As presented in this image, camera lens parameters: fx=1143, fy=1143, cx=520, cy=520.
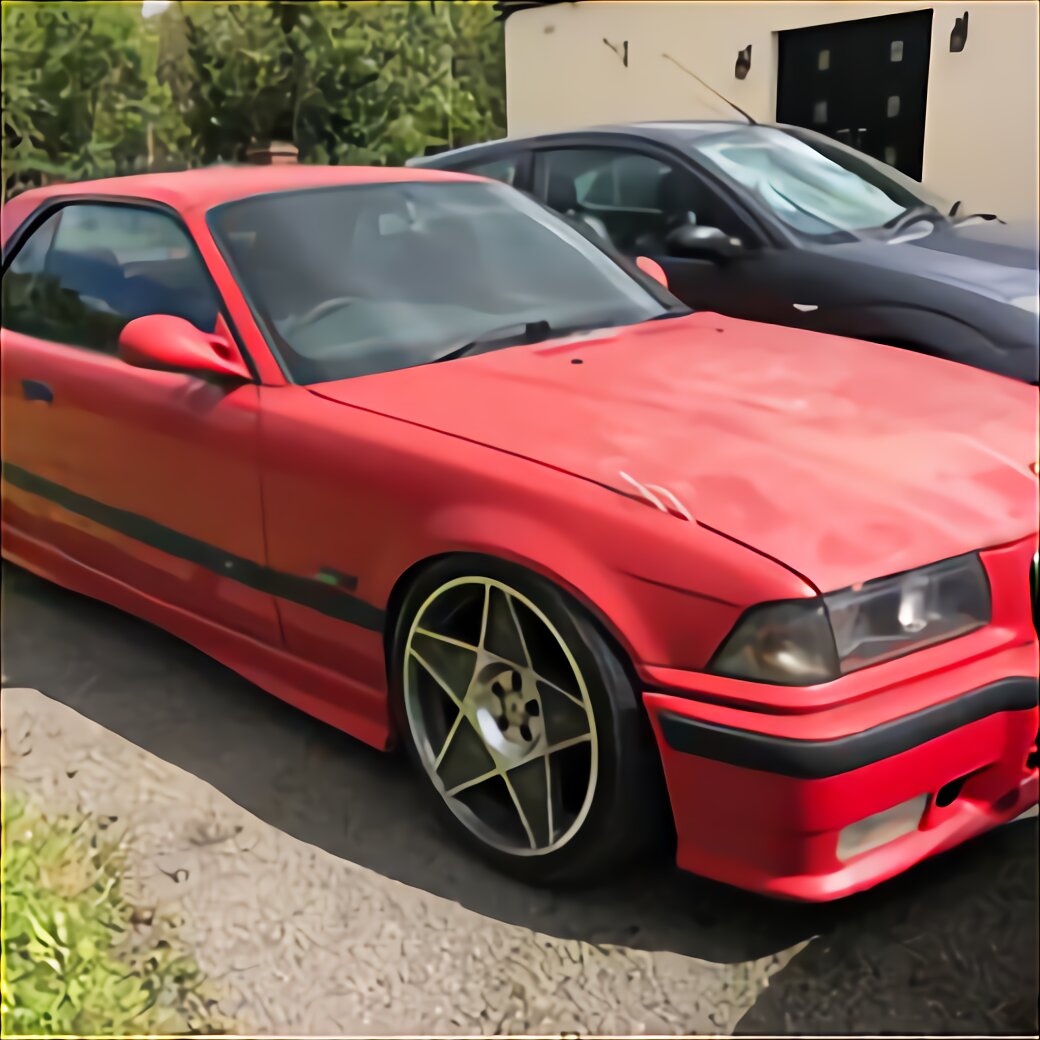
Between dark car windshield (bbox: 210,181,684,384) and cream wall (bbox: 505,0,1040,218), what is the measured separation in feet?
4.38

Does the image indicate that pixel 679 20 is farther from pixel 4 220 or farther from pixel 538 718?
pixel 538 718

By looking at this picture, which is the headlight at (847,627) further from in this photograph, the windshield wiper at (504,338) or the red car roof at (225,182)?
the red car roof at (225,182)

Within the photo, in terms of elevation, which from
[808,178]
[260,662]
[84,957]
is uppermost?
[808,178]

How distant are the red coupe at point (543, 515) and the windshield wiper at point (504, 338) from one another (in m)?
0.01

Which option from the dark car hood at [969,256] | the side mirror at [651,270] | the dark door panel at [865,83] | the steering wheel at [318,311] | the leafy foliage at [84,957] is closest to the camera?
the leafy foliage at [84,957]

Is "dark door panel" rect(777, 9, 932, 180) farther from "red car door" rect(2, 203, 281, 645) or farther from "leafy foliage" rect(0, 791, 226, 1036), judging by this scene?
"leafy foliage" rect(0, 791, 226, 1036)

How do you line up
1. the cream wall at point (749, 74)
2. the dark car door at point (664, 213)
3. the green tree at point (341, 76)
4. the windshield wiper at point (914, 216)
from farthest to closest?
1. the green tree at point (341, 76)
2. the dark car door at point (664, 213)
3. the windshield wiper at point (914, 216)
4. the cream wall at point (749, 74)

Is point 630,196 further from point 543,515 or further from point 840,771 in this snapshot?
point 840,771

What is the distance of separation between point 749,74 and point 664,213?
0.61m

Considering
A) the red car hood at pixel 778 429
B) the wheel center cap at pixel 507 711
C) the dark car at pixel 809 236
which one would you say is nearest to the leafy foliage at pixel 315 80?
the dark car at pixel 809 236

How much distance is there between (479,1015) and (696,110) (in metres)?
3.73

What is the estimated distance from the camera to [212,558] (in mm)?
2992

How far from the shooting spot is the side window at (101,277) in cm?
309

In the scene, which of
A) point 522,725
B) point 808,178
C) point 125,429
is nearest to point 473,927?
point 522,725
